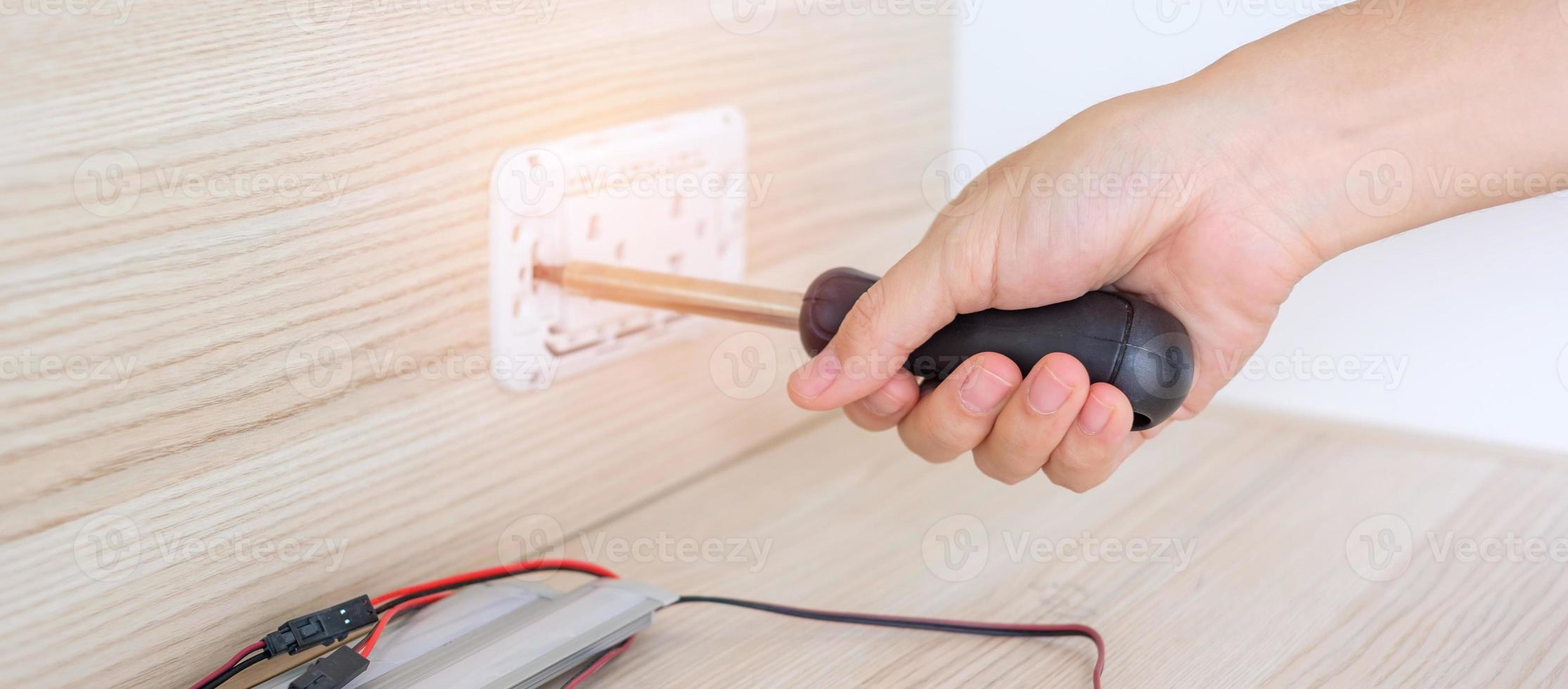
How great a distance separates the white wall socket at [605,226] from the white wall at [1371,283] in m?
0.28

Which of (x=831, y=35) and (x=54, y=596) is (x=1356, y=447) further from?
(x=54, y=596)

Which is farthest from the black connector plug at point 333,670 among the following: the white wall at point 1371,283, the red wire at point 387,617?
the white wall at point 1371,283

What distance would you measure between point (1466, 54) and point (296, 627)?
0.58 meters

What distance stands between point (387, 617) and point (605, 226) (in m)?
0.23

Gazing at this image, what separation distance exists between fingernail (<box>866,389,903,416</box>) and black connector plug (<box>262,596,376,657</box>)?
0.26 metres

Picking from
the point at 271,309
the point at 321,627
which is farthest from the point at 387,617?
the point at 271,309

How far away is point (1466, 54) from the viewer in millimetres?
556

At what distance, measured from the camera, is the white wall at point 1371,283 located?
28.9 inches

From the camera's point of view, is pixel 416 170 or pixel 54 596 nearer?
pixel 54 596

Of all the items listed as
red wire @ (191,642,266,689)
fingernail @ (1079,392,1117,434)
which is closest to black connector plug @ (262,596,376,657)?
red wire @ (191,642,266,689)

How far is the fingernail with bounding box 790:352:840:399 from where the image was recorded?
0.56 metres

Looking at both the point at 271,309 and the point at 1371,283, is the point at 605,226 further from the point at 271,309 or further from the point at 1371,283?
the point at 1371,283

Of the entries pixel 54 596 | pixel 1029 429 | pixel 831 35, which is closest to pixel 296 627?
pixel 54 596

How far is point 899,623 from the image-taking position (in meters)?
0.54
